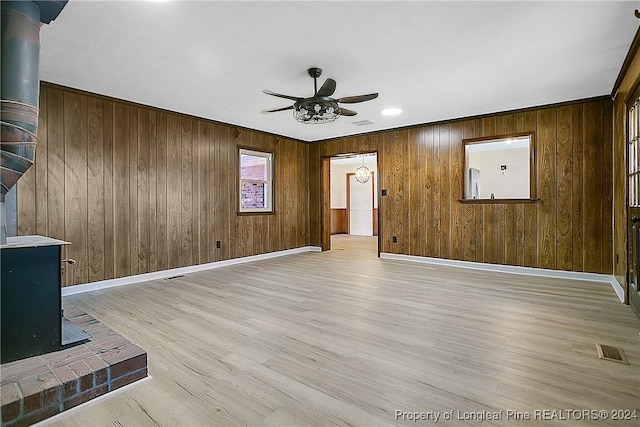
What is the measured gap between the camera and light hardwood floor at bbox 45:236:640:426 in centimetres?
156

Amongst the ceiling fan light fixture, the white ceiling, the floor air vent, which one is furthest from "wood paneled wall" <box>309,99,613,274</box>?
the ceiling fan light fixture

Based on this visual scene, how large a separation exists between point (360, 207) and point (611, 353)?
8933mm

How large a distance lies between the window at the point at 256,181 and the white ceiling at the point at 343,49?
1.72m

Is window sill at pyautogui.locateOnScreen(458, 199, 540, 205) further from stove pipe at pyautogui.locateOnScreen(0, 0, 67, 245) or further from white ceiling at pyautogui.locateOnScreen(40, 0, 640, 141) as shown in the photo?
stove pipe at pyautogui.locateOnScreen(0, 0, 67, 245)

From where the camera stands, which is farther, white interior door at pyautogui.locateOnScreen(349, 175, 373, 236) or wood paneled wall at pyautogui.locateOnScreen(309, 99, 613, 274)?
white interior door at pyautogui.locateOnScreen(349, 175, 373, 236)

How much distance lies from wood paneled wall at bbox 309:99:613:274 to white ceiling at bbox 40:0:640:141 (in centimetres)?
48

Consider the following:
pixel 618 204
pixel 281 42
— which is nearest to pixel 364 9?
pixel 281 42

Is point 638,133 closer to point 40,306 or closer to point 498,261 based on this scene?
point 498,261

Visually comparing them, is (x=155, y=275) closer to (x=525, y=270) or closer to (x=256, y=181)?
(x=256, y=181)

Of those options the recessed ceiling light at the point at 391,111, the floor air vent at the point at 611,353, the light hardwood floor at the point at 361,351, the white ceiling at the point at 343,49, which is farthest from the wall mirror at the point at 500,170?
the floor air vent at the point at 611,353

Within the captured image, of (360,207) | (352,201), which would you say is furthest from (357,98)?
(352,201)

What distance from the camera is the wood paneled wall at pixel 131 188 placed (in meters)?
3.51

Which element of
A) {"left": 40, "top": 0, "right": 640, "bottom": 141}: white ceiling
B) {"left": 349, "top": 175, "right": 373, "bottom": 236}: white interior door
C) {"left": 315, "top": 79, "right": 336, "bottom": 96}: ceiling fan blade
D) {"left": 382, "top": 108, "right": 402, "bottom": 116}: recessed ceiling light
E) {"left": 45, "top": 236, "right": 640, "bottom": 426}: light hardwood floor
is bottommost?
{"left": 45, "top": 236, "right": 640, "bottom": 426}: light hardwood floor

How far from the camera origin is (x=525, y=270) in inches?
180
